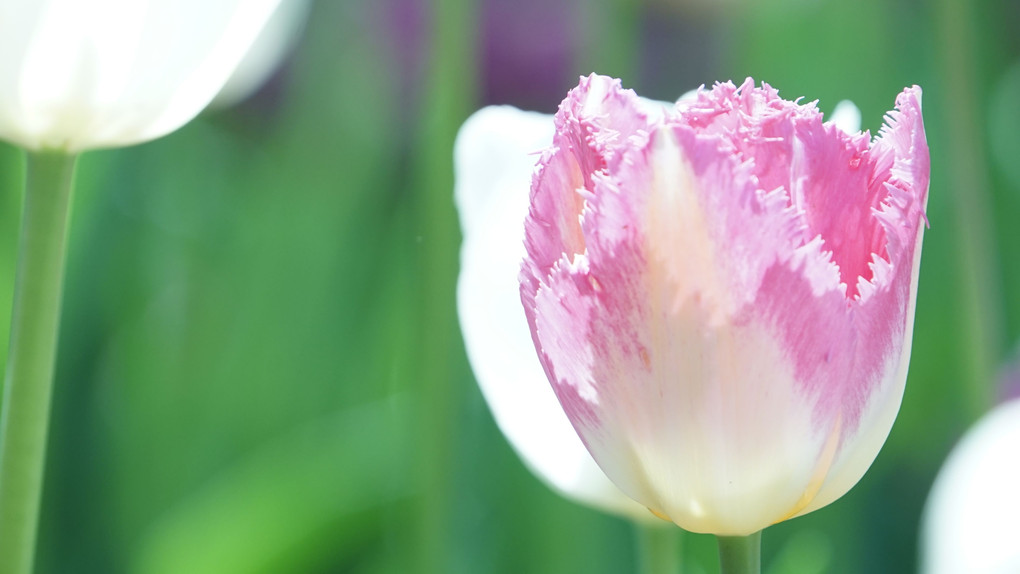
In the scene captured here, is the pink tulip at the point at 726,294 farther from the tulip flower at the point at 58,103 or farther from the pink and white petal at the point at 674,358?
the tulip flower at the point at 58,103

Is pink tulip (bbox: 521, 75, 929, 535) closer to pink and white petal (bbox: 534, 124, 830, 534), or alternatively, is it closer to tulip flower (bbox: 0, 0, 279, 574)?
pink and white petal (bbox: 534, 124, 830, 534)

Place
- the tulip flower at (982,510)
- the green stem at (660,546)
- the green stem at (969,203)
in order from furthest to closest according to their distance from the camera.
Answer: the green stem at (969,203), the green stem at (660,546), the tulip flower at (982,510)

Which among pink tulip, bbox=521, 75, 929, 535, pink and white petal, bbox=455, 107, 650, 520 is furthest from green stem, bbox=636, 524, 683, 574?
pink tulip, bbox=521, 75, 929, 535

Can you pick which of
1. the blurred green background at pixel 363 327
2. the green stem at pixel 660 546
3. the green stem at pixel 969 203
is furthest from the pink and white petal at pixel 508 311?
the green stem at pixel 969 203

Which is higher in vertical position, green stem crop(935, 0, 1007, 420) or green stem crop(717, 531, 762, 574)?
green stem crop(935, 0, 1007, 420)

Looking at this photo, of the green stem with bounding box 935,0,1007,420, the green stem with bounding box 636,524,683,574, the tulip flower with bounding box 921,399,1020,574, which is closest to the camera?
the tulip flower with bounding box 921,399,1020,574

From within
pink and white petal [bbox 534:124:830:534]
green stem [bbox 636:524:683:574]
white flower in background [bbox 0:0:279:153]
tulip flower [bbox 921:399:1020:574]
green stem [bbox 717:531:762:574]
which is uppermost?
white flower in background [bbox 0:0:279:153]
